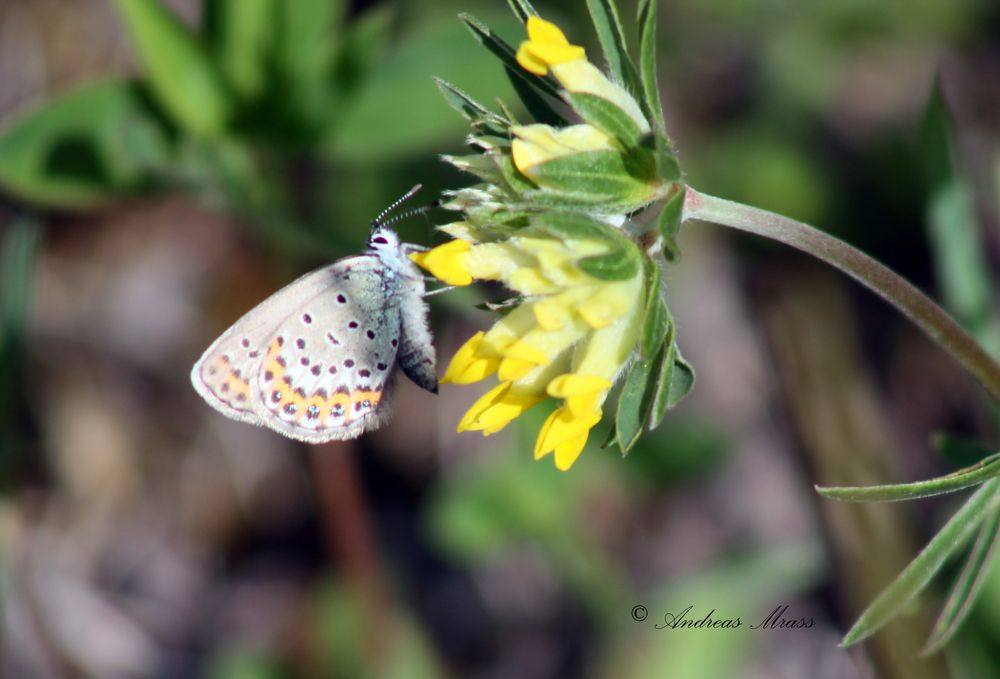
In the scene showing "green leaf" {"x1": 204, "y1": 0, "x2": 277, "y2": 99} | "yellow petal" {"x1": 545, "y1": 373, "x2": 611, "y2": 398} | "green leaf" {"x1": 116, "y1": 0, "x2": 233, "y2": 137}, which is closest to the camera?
"yellow petal" {"x1": 545, "y1": 373, "x2": 611, "y2": 398}

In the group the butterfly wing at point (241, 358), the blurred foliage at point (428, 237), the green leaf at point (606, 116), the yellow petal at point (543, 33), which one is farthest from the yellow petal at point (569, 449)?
the blurred foliage at point (428, 237)

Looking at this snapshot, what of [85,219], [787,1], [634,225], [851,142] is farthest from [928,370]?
[85,219]

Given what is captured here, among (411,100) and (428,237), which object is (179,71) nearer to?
(411,100)

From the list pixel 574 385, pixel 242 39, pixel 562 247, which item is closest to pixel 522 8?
pixel 562 247

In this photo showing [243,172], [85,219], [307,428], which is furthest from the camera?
[85,219]

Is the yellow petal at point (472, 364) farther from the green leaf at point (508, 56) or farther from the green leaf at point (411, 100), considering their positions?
the green leaf at point (411, 100)

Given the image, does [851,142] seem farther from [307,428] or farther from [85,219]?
[85,219]

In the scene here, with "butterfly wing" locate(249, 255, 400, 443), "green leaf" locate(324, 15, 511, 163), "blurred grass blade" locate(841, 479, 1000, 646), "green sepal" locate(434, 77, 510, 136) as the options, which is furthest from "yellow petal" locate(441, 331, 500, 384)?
"green leaf" locate(324, 15, 511, 163)

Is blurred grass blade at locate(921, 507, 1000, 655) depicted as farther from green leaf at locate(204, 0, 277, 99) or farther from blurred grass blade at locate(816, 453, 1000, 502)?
green leaf at locate(204, 0, 277, 99)
